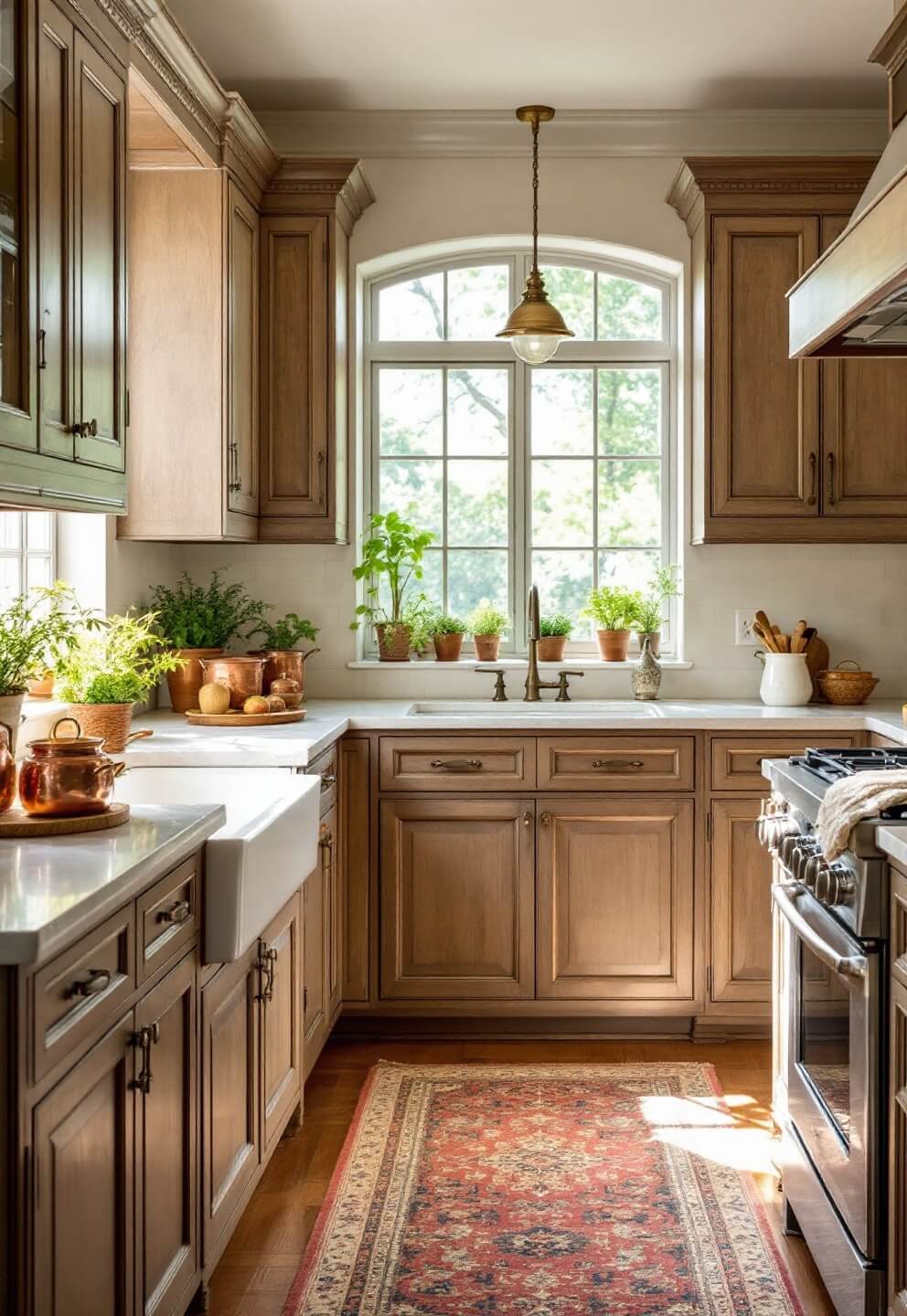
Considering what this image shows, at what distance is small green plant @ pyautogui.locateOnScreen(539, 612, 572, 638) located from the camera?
468 centimetres

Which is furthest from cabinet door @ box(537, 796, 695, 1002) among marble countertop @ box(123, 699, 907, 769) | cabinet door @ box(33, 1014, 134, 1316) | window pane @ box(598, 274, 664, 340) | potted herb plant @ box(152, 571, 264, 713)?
cabinet door @ box(33, 1014, 134, 1316)

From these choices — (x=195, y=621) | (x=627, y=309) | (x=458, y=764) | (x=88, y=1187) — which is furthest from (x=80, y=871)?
(x=627, y=309)

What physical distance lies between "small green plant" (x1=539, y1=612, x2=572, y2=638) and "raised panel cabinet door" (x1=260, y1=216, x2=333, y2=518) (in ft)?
2.93

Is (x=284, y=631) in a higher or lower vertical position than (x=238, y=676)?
higher

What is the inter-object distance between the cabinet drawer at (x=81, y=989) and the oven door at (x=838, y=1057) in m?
1.14

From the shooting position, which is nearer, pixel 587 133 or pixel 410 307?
pixel 587 133

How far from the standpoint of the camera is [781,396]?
4.29m

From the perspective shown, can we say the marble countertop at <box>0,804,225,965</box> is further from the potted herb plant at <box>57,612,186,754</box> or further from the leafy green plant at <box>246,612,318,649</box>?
the leafy green plant at <box>246,612,318,649</box>

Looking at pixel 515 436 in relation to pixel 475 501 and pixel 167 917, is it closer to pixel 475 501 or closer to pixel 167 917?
pixel 475 501

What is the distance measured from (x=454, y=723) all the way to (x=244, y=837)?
166 centimetres

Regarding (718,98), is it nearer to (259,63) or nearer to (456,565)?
(259,63)

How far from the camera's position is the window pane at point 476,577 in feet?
15.9

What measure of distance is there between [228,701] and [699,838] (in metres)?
1.44

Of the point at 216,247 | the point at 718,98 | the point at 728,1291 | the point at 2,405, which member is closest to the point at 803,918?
the point at 728,1291
